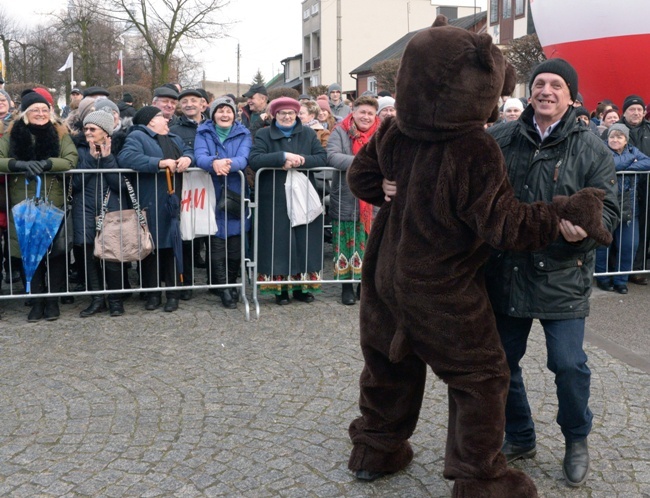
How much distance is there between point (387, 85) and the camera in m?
33.2

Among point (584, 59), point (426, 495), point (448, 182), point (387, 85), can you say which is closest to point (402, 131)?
point (448, 182)

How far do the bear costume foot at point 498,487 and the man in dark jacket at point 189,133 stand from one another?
4.41 meters

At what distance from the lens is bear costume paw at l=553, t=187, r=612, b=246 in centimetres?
326

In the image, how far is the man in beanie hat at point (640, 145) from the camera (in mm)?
8602

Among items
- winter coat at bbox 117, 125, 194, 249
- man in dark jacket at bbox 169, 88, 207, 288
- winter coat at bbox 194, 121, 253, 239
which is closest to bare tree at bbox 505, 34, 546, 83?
man in dark jacket at bbox 169, 88, 207, 288

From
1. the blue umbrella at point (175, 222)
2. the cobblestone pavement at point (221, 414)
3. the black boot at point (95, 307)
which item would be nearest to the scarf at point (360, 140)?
the cobblestone pavement at point (221, 414)

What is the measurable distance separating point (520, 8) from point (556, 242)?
1510 inches

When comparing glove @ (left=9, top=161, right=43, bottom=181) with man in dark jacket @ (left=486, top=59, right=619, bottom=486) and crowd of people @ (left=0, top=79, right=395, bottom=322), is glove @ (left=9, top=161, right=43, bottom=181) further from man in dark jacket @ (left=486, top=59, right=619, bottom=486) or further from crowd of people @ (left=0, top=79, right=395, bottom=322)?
man in dark jacket @ (left=486, top=59, right=619, bottom=486)

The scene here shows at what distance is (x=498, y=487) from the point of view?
137 inches

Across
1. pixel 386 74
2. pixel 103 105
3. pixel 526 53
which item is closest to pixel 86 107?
pixel 103 105

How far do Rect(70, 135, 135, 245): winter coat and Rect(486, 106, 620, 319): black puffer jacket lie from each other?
4450mm

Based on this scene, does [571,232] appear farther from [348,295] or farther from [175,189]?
[175,189]

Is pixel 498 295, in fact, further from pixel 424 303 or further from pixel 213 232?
pixel 213 232

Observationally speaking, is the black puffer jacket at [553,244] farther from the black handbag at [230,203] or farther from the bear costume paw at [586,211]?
the black handbag at [230,203]
